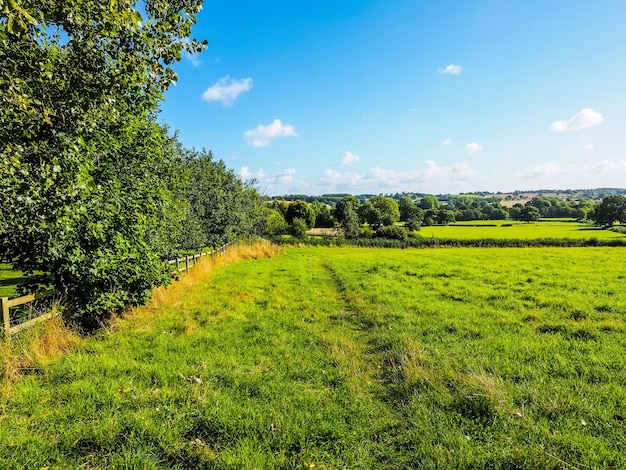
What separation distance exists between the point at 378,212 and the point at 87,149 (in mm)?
79024

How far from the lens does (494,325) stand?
10008 mm

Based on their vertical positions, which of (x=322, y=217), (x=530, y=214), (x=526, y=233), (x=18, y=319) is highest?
(x=322, y=217)

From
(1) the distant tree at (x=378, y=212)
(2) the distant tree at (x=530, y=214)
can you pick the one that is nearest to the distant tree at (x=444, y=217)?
(1) the distant tree at (x=378, y=212)

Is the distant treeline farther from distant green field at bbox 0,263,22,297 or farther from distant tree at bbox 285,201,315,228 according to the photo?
distant green field at bbox 0,263,22,297

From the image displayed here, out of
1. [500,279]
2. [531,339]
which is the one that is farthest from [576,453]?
[500,279]

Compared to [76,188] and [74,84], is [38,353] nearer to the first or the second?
[76,188]

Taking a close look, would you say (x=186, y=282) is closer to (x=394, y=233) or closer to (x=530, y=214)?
(x=394, y=233)

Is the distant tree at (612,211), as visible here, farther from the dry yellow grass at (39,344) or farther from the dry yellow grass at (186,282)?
the dry yellow grass at (39,344)

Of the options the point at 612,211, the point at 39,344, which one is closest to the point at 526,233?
the point at 612,211

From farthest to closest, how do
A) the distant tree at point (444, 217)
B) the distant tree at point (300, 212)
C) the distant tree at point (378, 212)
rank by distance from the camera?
the distant tree at point (444, 217) < the distant tree at point (300, 212) < the distant tree at point (378, 212)

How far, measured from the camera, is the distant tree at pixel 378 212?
81500 millimetres

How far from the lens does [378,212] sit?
82.5m

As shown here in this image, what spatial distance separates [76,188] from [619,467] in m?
8.81

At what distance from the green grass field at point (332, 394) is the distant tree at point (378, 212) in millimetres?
70877
